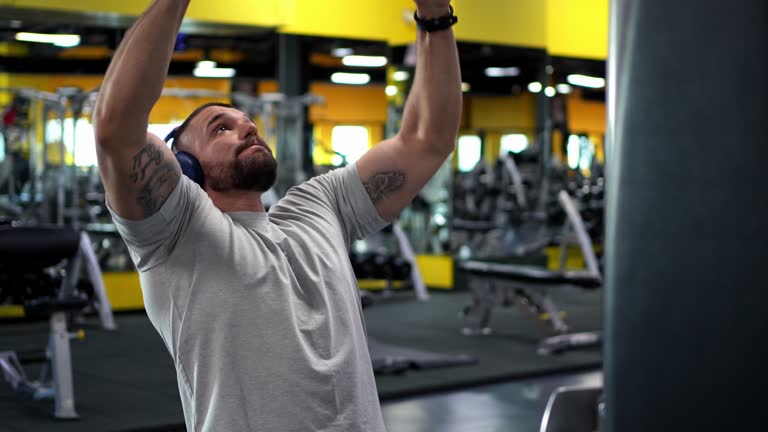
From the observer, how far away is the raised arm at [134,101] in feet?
3.43

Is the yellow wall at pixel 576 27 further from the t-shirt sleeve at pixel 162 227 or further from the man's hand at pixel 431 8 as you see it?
the t-shirt sleeve at pixel 162 227

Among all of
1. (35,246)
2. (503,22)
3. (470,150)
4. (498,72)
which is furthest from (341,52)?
(35,246)

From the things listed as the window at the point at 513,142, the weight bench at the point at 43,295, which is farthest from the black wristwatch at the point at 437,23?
the window at the point at 513,142

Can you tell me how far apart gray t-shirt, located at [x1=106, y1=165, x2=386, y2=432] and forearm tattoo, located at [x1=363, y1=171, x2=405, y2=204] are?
23cm

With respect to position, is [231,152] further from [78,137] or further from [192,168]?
[78,137]

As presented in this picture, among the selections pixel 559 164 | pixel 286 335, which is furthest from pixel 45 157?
pixel 286 335

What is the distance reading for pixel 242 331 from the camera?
1229mm

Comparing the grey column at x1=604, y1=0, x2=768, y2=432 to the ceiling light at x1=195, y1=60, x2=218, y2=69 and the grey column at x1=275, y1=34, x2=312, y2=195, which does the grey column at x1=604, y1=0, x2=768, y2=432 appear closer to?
the grey column at x1=275, y1=34, x2=312, y2=195

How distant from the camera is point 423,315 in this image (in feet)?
22.2

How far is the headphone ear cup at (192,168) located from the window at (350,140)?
6775mm

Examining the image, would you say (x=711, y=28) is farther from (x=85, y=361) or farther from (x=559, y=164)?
(x=559, y=164)

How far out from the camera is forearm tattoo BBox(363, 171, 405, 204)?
4.77ft

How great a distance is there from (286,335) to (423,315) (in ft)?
18.3

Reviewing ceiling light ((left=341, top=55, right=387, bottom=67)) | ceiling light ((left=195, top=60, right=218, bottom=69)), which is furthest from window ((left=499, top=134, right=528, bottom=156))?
ceiling light ((left=195, top=60, right=218, bottom=69))
